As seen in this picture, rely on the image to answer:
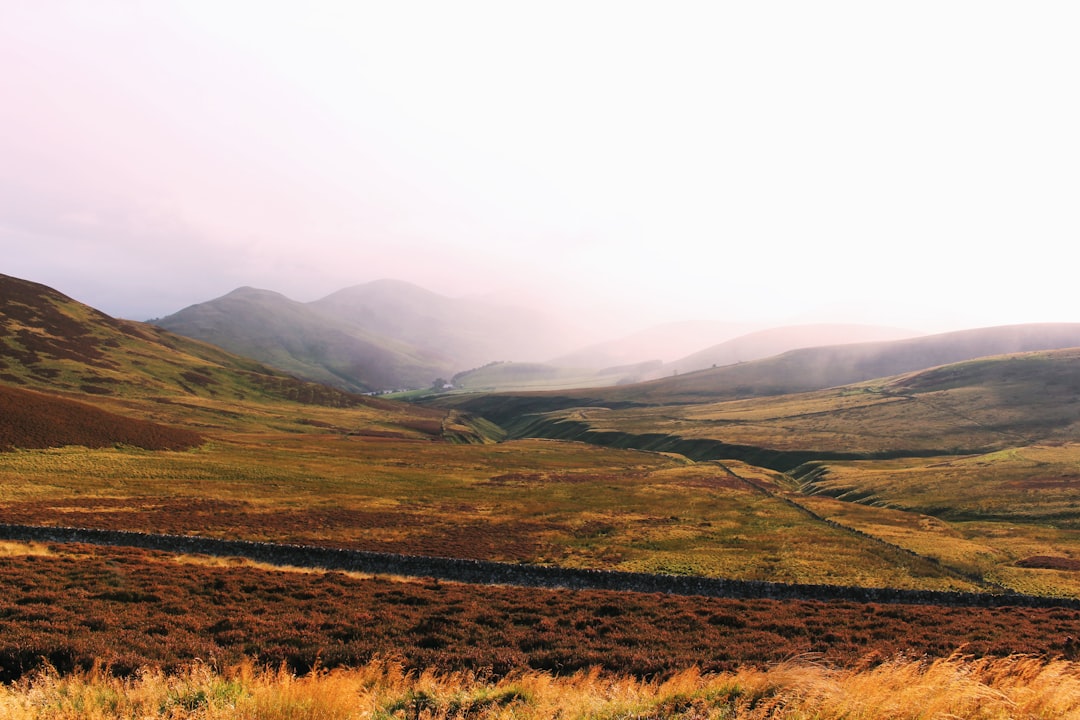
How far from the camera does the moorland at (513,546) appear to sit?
49.8ft

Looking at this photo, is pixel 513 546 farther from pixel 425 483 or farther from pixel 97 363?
pixel 97 363

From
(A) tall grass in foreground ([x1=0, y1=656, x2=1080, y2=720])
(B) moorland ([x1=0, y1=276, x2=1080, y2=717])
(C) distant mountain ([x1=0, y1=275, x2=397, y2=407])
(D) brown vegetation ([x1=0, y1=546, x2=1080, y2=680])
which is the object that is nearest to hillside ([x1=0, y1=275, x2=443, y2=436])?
(C) distant mountain ([x1=0, y1=275, x2=397, y2=407])

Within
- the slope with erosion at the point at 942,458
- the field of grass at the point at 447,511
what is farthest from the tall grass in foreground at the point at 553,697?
the slope with erosion at the point at 942,458

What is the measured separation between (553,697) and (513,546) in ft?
128

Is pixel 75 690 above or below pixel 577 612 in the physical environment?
above

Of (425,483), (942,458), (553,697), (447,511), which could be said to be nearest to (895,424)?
(942,458)

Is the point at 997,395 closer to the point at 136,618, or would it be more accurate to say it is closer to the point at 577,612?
the point at 577,612

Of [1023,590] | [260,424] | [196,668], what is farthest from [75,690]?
[260,424]

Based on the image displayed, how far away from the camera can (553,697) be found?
11.6 metres

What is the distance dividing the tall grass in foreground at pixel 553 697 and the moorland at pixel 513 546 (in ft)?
0.46

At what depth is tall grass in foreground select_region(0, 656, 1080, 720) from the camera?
9172 mm

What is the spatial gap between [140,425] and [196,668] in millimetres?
91905

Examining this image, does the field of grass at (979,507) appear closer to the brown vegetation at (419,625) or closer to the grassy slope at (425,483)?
the grassy slope at (425,483)

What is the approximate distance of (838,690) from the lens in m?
10.2
